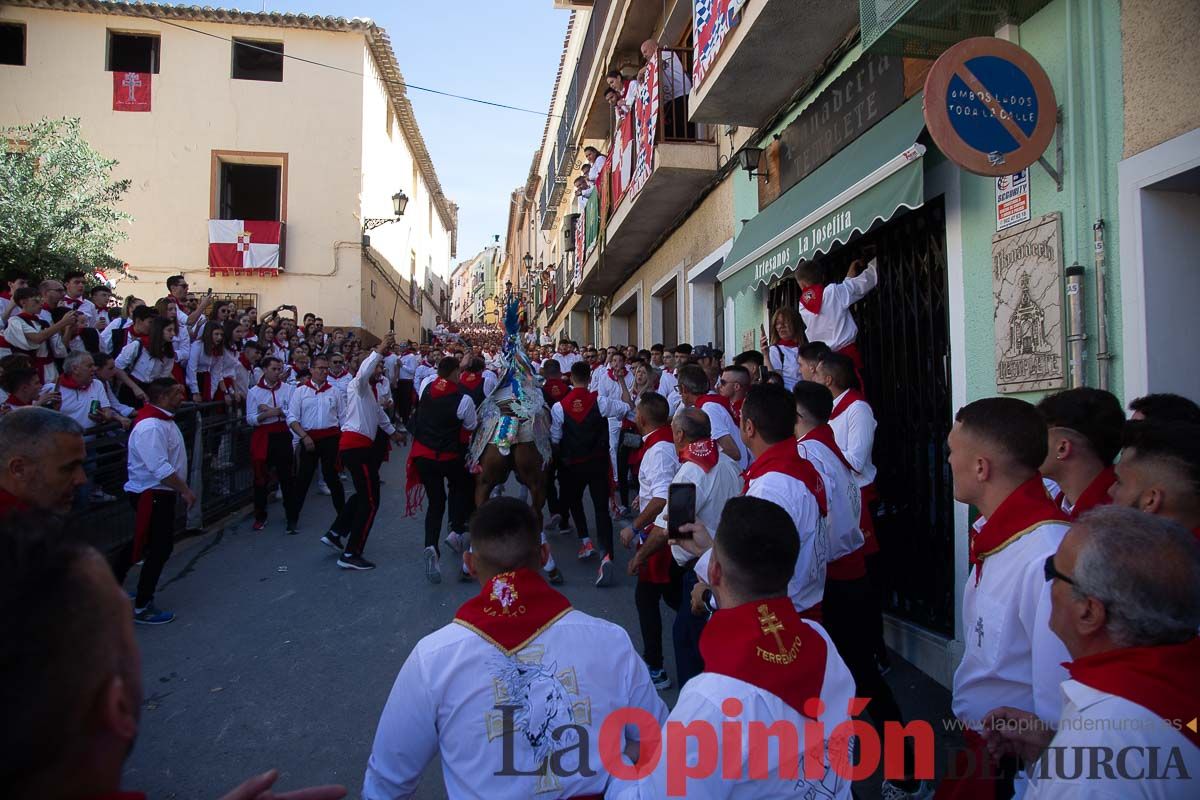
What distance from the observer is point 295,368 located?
34.4 ft

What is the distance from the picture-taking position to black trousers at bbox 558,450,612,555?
→ 281 inches

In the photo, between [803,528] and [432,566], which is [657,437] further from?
[432,566]

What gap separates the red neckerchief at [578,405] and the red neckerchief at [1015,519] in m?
5.20

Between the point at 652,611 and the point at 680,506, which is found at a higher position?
the point at 680,506

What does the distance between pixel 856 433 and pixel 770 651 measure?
301cm

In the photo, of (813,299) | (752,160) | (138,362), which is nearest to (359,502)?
(138,362)

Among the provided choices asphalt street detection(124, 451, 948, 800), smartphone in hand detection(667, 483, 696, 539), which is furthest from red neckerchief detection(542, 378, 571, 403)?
smartphone in hand detection(667, 483, 696, 539)

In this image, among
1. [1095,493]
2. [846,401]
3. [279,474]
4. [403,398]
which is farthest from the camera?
[403,398]

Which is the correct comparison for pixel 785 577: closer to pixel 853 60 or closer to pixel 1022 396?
pixel 1022 396

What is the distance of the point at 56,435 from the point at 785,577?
2.85 meters

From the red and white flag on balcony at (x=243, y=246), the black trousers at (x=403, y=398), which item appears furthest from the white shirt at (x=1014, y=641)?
the red and white flag on balcony at (x=243, y=246)

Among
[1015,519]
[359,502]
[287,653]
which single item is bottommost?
[287,653]

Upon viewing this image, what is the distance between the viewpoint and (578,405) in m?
7.50

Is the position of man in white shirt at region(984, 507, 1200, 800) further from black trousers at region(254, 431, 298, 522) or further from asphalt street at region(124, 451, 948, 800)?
black trousers at region(254, 431, 298, 522)
